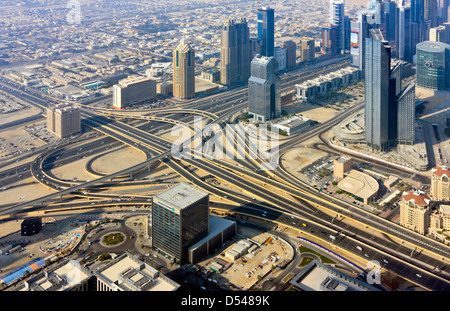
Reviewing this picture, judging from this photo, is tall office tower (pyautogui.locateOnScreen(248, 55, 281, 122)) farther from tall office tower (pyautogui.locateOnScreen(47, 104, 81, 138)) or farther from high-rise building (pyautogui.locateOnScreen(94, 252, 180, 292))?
high-rise building (pyautogui.locateOnScreen(94, 252, 180, 292))

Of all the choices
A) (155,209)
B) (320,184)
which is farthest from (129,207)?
(320,184)

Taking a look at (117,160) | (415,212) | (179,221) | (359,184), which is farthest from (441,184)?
(117,160)

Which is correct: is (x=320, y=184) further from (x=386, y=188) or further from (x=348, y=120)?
(x=348, y=120)

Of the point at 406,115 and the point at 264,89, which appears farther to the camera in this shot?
the point at 264,89

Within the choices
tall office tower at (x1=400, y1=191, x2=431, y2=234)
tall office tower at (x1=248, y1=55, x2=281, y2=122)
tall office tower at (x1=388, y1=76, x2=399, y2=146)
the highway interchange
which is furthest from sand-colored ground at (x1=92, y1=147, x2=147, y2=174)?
tall office tower at (x1=400, y1=191, x2=431, y2=234)

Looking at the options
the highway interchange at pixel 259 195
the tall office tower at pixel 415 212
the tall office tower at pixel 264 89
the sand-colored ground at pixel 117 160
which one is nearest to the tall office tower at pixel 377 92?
the highway interchange at pixel 259 195

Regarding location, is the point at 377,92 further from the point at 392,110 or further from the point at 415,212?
the point at 415,212
